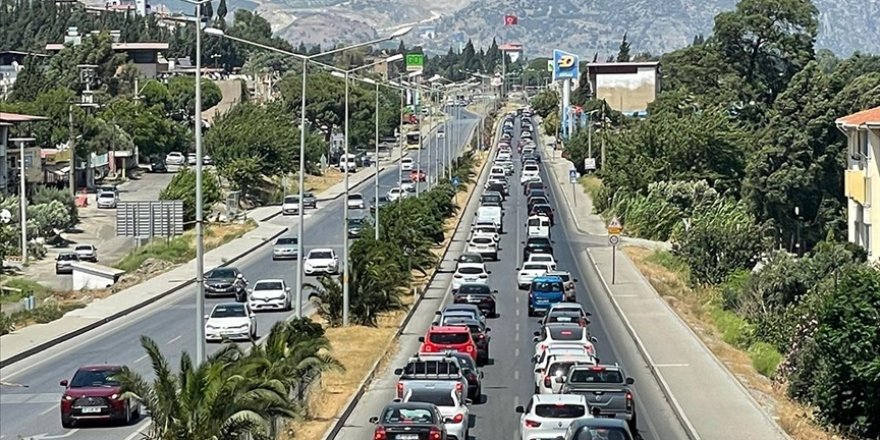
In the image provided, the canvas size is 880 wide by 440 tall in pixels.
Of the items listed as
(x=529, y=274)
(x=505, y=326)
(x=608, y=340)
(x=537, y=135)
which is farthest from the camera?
(x=537, y=135)

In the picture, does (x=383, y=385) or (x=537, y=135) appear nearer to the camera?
(x=383, y=385)

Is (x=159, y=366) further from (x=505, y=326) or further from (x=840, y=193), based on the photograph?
(x=840, y=193)

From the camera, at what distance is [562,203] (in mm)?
100188

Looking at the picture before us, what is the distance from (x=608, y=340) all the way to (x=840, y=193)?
121ft

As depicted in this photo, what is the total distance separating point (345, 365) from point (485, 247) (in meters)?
32.0

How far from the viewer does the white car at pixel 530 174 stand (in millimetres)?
111000

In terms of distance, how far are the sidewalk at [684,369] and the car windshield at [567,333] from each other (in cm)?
190

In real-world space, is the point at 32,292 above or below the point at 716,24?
below

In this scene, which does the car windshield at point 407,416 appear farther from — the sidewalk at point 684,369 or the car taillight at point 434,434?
the sidewalk at point 684,369

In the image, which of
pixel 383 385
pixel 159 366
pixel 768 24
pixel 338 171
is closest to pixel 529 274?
pixel 383 385

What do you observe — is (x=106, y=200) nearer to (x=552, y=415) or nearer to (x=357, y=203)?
(x=357, y=203)

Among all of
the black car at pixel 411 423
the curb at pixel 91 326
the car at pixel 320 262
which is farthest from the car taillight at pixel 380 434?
the car at pixel 320 262

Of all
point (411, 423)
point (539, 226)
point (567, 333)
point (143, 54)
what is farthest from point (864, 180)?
point (143, 54)

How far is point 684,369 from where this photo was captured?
35.6 metres
